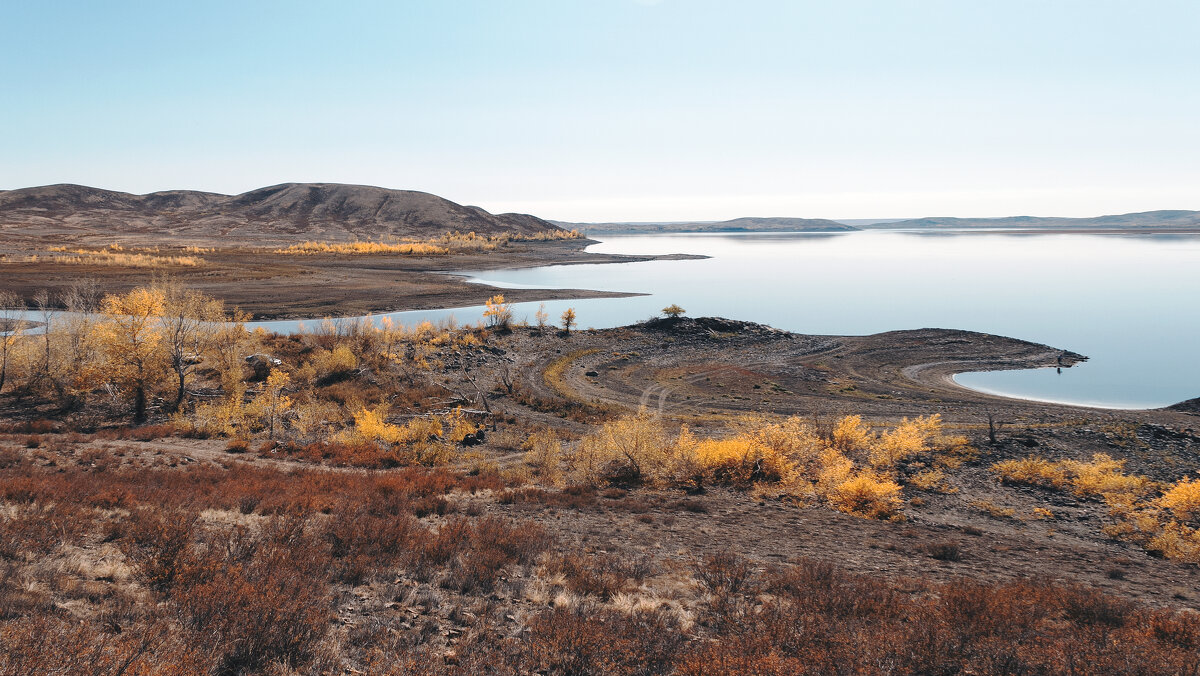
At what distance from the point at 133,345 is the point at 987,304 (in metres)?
89.3

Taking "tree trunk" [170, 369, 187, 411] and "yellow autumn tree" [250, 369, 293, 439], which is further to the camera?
"tree trunk" [170, 369, 187, 411]

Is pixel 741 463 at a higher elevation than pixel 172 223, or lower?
lower

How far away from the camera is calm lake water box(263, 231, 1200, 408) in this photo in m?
42.1

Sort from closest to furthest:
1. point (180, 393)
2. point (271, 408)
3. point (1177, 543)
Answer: point (1177, 543), point (271, 408), point (180, 393)

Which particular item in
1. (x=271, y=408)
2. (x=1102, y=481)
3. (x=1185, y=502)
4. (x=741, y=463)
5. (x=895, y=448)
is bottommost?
(x=741, y=463)

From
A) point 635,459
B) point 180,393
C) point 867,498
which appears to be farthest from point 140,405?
point 867,498

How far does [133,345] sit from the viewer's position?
26281 mm

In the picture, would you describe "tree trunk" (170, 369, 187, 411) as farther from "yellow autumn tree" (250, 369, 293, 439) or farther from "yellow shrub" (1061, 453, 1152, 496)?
"yellow shrub" (1061, 453, 1152, 496)

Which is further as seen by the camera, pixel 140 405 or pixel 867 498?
pixel 140 405

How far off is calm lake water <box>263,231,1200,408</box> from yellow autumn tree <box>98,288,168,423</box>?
92.6 feet

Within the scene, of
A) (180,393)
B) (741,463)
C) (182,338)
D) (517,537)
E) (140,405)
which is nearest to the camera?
(517,537)

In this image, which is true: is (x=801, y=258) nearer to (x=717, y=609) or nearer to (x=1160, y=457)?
(x=1160, y=457)

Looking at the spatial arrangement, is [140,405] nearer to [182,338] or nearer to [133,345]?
[133,345]

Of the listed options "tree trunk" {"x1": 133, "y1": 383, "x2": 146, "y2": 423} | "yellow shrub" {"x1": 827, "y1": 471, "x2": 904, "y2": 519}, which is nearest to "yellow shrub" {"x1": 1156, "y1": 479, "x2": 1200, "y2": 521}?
"yellow shrub" {"x1": 827, "y1": 471, "x2": 904, "y2": 519}
